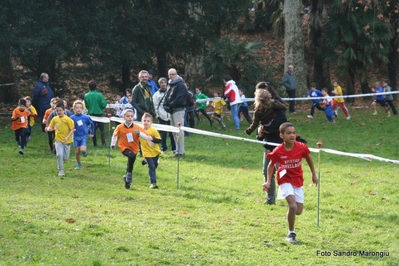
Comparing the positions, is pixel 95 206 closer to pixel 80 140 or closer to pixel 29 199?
pixel 29 199

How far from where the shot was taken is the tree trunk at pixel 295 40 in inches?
1197

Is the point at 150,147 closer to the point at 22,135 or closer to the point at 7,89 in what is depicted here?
the point at 22,135

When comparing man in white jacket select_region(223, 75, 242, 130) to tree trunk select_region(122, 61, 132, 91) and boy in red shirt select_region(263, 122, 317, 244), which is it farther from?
boy in red shirt select_region(263, 122, 317, 244)

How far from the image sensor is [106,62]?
2811 centimetres

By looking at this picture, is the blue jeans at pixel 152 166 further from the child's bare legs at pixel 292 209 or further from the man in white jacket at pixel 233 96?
the man in white jacket at pixel 233 96

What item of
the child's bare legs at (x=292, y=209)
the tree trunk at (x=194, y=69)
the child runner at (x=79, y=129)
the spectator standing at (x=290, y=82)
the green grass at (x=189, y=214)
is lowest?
the green grass at (x=189, y=214)

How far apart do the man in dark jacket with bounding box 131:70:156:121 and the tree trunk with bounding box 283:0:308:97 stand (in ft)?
43.9

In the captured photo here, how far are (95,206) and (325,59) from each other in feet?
73.0

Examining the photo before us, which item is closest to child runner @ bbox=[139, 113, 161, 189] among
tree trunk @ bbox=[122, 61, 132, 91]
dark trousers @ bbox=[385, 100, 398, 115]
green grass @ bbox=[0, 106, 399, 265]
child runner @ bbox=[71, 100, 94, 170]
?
green grass @ bbox=[0, 106, 399, 265]

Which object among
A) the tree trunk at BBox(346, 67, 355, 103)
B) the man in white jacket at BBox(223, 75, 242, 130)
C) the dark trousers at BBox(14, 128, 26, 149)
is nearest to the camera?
the dark trousers at BBox(14, 128, 26, 149)

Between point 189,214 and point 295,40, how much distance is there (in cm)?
2047

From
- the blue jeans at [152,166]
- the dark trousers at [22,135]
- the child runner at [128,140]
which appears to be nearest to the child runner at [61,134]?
the child runner at [128,140]

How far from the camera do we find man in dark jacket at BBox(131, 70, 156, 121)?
18.4 m

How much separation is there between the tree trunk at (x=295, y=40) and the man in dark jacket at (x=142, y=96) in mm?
13368
